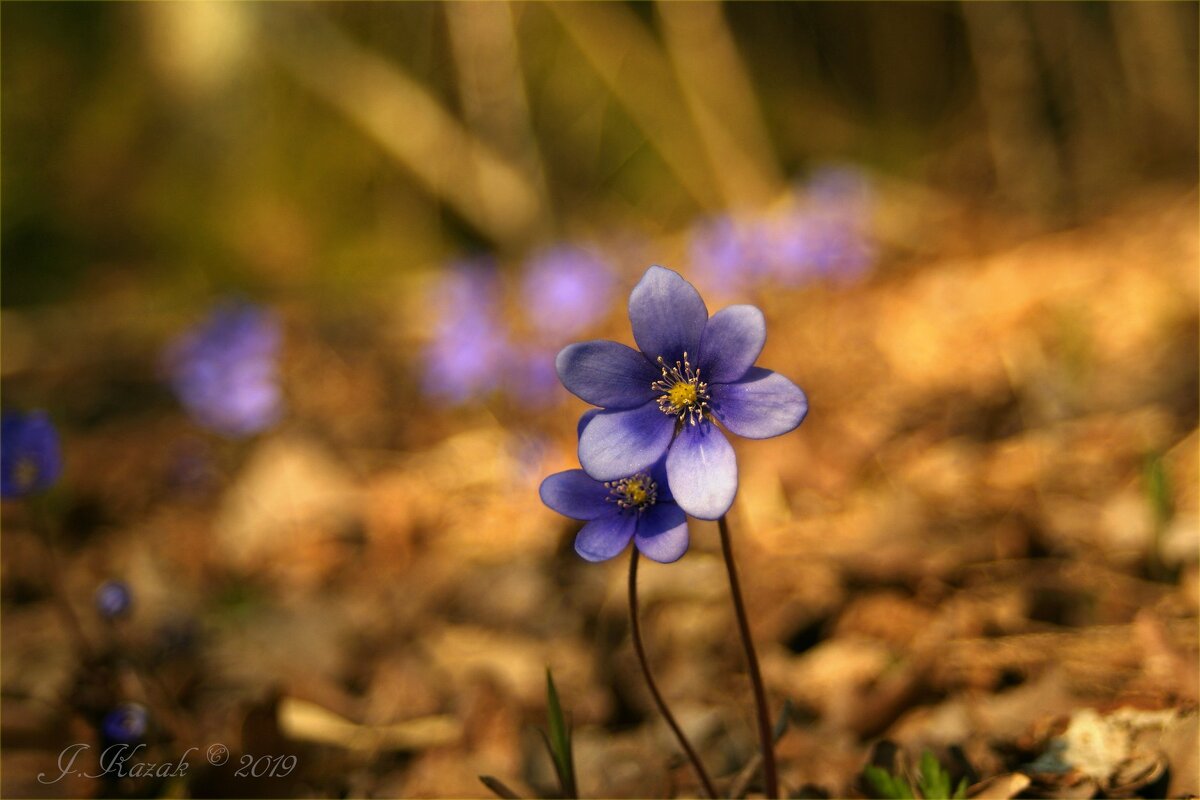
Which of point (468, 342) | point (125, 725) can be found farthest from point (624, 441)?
point (468, 342)

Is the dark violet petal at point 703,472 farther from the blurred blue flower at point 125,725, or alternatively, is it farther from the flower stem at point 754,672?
the blurred blue flower at point 125,725

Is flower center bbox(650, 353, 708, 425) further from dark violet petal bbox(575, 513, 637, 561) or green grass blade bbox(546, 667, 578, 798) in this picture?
green grass blade bbox(546, 667, 578, 798)

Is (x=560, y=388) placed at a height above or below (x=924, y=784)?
above

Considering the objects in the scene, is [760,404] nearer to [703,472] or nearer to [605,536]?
[703,472]

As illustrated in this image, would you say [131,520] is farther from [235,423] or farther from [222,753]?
[222,753]

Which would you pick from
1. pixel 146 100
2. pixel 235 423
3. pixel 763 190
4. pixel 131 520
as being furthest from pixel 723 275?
pixel 146 100

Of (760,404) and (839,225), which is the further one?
(839,225)
